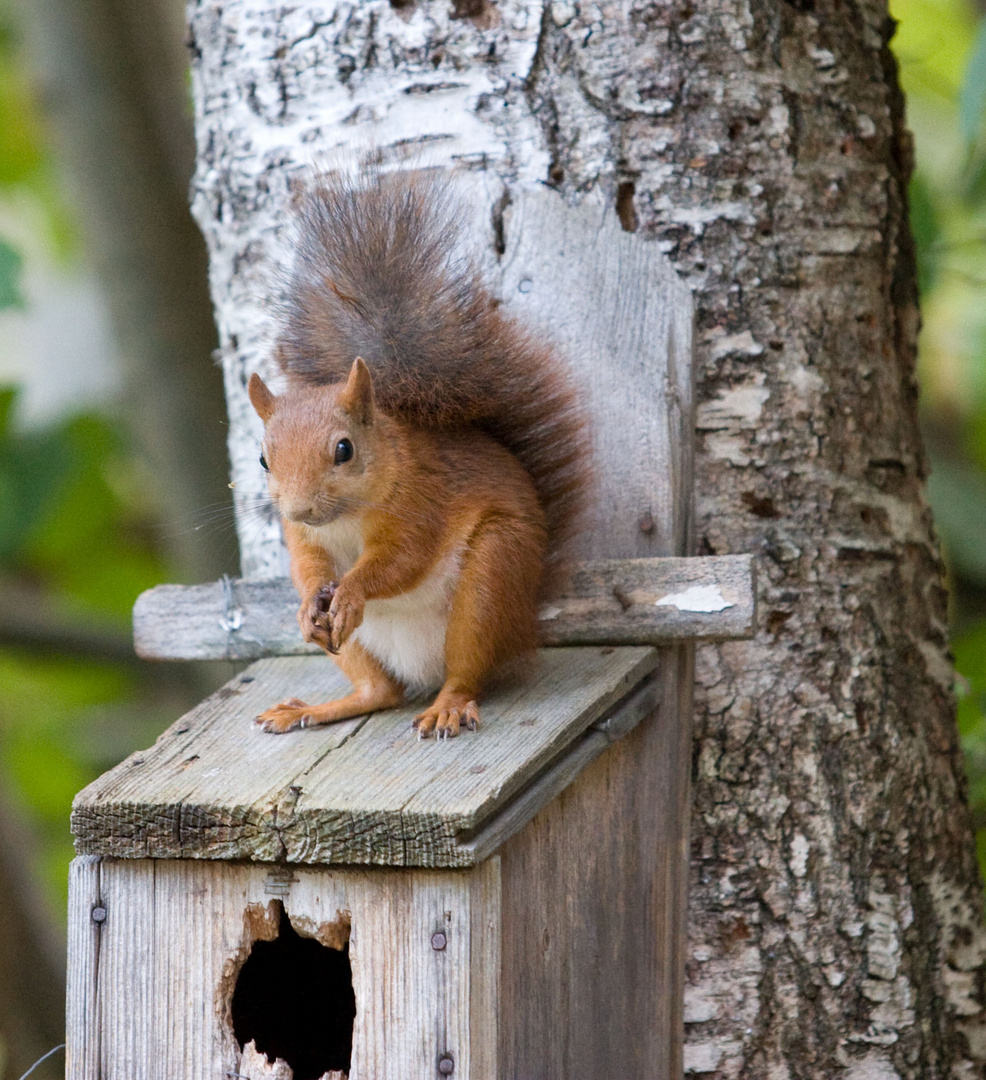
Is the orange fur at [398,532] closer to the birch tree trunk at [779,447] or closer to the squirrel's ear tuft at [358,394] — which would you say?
the squirrel's ear tuft at [358,394]

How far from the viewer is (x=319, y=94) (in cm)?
206

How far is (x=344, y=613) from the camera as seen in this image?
1.54m

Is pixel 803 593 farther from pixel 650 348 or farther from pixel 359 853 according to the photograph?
pixel 359 853

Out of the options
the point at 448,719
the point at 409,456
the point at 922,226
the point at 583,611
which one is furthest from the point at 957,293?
the point at 448,719

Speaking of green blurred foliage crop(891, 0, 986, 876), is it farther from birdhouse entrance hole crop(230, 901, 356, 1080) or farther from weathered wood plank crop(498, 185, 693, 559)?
birdhouse entrance hole crop(230, 901, 356, 1080)

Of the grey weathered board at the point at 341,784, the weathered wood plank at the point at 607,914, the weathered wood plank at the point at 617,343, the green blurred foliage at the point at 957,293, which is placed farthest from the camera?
the green blurred foliage at the point at 957,293

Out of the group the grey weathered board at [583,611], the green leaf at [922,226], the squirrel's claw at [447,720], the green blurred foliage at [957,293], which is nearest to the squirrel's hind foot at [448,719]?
the squirrel's claw at [447,720]

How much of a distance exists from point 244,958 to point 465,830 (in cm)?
32

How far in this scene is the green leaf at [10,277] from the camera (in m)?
1.64

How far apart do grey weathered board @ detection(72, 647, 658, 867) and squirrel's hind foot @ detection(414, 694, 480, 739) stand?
1 cm

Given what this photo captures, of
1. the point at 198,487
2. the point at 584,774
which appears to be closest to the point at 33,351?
the point at 198,487

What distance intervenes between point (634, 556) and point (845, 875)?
51cm

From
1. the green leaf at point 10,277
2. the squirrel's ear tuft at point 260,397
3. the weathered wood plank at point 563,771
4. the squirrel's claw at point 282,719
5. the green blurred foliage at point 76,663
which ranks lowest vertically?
the green blurred foliage at point 76,663

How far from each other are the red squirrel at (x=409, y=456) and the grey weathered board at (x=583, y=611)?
72 millimetres
